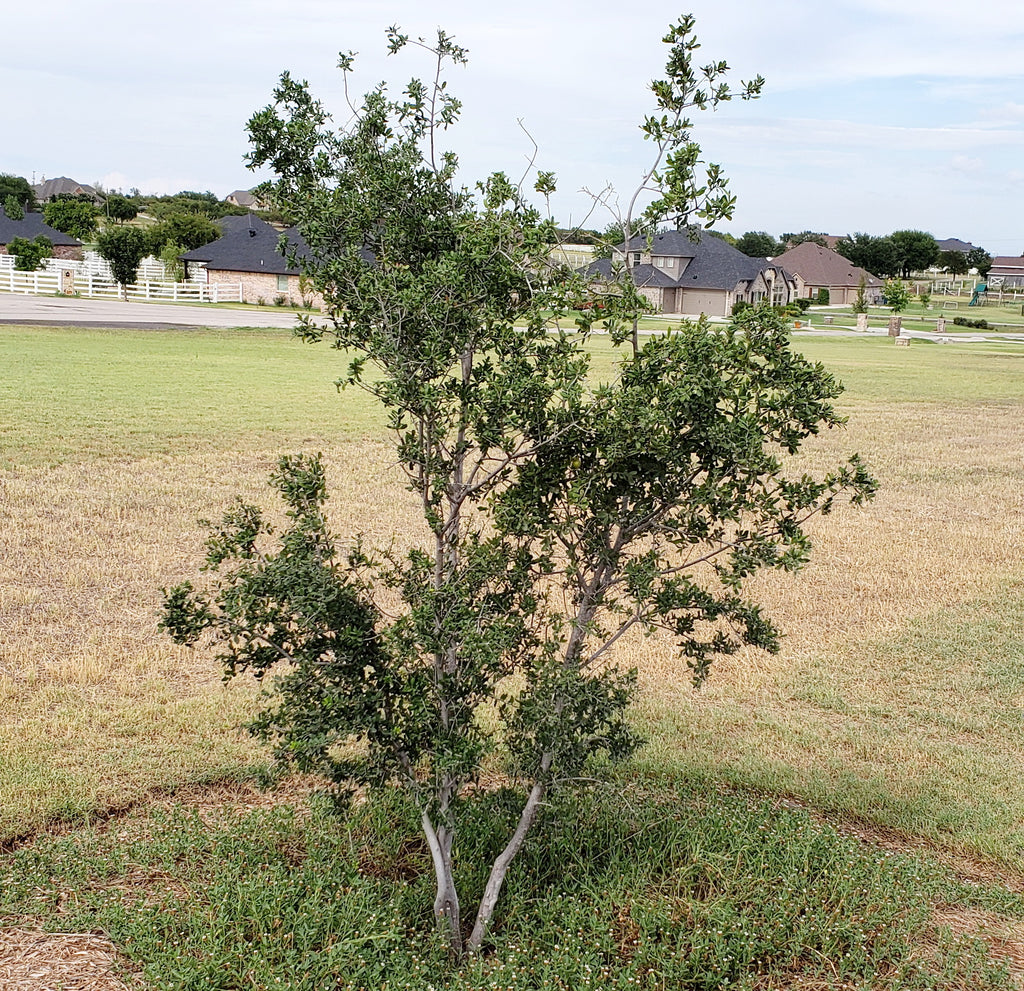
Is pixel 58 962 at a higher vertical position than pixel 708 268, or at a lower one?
lower

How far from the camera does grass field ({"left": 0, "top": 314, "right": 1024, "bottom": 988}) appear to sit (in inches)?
215

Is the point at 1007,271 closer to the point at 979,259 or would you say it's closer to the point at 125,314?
the point at 979,259

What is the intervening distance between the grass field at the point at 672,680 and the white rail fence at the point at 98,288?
42271mm

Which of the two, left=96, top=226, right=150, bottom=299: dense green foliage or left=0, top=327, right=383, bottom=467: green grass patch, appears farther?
left=96, top=226, right=150, bottom=299: dense green foliage

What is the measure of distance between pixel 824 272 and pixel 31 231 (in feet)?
214

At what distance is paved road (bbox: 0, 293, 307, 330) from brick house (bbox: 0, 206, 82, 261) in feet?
91.9

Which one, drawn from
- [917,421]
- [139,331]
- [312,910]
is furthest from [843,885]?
[139,331]

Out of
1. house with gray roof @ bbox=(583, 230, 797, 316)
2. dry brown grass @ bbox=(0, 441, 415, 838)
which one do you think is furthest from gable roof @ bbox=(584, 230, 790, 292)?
dry brown grass @ bbox=(0, 441, 415, 838)

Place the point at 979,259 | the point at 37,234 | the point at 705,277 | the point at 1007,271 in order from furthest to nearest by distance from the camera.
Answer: the point at 1007,271
the point at 979,259
the point at 37,234
the point at 705,277

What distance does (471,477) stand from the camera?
15.0ft

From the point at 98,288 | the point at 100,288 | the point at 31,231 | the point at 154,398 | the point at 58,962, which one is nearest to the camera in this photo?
the point at 58,962

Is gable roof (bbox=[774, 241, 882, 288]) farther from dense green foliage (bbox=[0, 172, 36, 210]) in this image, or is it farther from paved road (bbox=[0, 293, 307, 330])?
dense green foliage (bbox=[0, 172, 36, 210])

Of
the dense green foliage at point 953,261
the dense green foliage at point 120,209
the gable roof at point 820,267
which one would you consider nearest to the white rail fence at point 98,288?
the dense green foliage at point 120,209

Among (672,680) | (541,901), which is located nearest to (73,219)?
(672,680)
